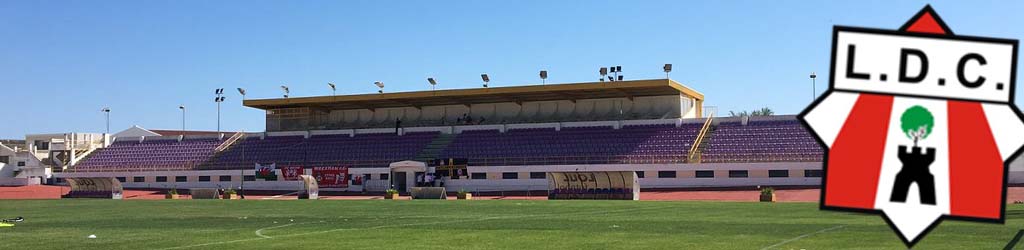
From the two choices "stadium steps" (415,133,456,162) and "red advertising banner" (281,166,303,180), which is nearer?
"stadium steps" (415,133,456,162)

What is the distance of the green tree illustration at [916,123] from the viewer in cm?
386

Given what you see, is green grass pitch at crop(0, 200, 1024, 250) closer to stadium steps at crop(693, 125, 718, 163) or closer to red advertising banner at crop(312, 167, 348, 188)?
stadium steps at crop(693, 125, 718, 163)

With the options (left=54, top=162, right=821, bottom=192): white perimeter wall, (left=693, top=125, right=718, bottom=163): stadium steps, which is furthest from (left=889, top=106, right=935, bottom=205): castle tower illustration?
(left=693, top=125, right=718, bottom=163): stadium steps

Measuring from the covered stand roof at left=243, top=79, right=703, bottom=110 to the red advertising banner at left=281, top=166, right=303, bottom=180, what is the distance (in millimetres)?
11130

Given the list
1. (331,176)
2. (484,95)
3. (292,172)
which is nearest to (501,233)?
(331,176)

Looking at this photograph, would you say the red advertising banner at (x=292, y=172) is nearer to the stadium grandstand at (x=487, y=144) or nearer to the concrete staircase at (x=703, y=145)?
the stadium grandstand at (x=487, y=144)

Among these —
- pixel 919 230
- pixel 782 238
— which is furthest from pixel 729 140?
pixel 919 230

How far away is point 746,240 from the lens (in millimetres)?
21359

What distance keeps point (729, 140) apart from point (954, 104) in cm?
7319

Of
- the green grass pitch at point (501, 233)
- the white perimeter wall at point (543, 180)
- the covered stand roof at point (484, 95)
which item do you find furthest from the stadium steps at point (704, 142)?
the green grass pitch at point (501, 233)

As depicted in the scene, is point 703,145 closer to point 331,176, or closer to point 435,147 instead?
point 435,147

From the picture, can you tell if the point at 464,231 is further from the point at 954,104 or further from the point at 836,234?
the point at 954,104

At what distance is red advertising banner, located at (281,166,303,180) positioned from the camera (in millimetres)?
82688

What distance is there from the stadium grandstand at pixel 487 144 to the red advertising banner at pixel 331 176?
228 mm
